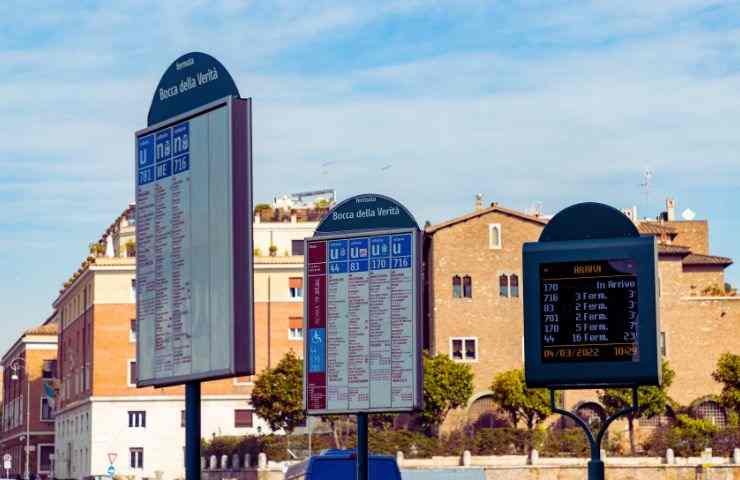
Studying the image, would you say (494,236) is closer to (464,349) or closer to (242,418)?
(464,349)

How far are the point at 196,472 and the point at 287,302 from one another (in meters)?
83.3

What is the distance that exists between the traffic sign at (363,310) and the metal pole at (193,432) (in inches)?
144

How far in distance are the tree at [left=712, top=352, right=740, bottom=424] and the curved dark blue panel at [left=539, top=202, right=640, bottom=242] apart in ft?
217

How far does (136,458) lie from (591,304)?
81.6 meters

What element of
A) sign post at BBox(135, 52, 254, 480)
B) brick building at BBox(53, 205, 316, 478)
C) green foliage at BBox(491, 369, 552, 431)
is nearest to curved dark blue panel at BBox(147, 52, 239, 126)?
sign post at BBox(135, 52, 254, 480)

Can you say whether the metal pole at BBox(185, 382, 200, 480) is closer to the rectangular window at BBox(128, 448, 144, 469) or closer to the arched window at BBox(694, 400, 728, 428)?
the arched window at BBox(694, 400, 728, 428)

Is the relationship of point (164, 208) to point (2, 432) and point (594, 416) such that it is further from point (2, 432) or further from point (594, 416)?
point (2, 432)

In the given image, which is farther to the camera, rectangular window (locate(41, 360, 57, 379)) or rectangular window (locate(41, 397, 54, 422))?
rectangular window (locate(41, 397, 54, 422))

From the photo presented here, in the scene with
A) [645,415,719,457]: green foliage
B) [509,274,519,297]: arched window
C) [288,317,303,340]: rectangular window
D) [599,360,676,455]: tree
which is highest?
[509,274,519,297]: arched window

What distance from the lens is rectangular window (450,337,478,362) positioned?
9212cm

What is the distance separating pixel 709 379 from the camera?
90438mm

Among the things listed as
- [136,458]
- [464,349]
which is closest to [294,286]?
[464,349]

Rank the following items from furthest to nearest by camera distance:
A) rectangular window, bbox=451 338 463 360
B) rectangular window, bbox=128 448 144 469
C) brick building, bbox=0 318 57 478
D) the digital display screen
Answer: brick building, bbox=0 318 57 478 → rectangular window, bbox=128 448 144 469 → rectangular window, bbox=451 338 463 360 → the digital display screen

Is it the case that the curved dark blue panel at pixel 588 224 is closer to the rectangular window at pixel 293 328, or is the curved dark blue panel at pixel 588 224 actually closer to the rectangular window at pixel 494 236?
the rectangular window at pixel 494 236
